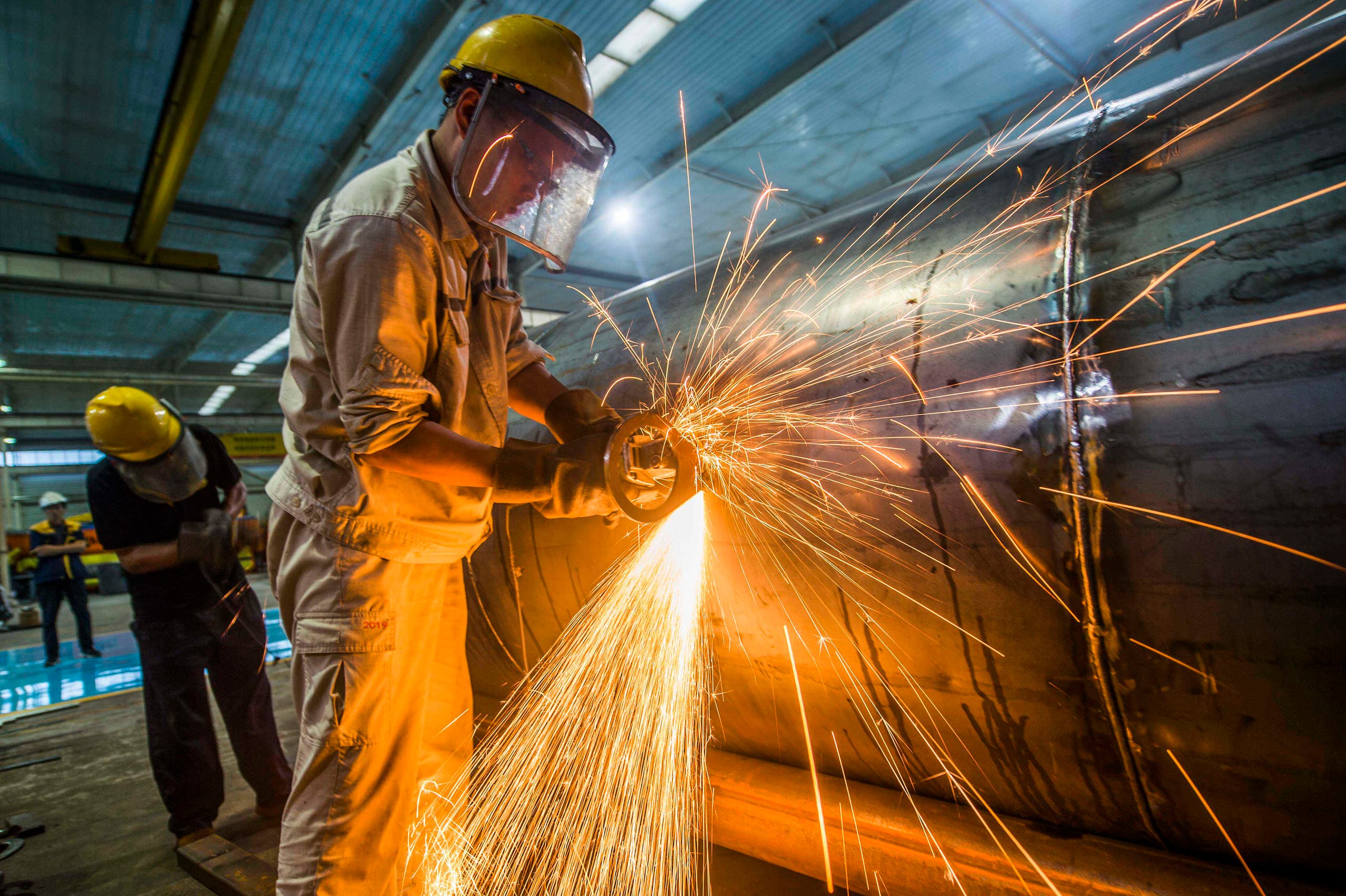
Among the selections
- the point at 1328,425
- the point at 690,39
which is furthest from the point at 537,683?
the point at 690,39

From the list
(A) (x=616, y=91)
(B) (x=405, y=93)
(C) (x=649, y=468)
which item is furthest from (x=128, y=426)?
(A) (x=616, y=91)

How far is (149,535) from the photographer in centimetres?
271

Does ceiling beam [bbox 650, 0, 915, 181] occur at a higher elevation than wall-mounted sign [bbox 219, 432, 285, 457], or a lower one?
higher

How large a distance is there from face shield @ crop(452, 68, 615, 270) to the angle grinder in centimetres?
55

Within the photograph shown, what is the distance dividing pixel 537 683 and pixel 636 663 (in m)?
0.45

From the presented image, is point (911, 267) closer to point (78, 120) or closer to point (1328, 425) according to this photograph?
point (1328, 425)

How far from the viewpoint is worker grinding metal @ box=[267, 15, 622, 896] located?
4.57 ft

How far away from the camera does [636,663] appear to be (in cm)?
184

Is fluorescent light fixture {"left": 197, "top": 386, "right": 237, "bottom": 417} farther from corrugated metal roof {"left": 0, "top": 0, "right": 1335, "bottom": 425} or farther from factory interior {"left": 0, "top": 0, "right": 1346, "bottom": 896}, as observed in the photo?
factory interior {"left": 0, "top": 0, "right": 1346, "bottom": 896}

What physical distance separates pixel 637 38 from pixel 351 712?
14.4ft

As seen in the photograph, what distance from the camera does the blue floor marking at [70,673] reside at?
17.0ft

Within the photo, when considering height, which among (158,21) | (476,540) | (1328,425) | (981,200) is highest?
(158,21)

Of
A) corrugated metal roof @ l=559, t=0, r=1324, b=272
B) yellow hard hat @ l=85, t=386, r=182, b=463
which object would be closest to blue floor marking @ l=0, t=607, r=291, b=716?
yellow hard hat @ l=85, t=386, r=182, b=463

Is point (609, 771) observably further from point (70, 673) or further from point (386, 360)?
point (70, 673)
